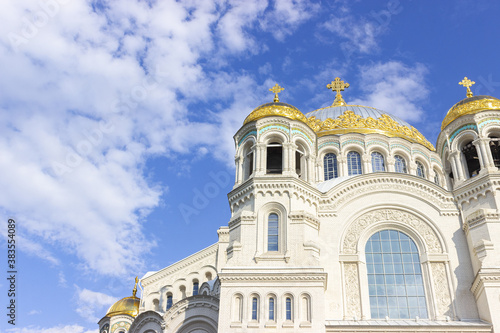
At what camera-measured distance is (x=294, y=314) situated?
17.3m

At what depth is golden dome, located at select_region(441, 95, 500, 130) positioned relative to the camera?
887 inches

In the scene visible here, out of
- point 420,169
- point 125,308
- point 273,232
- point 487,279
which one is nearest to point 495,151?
point 420,169

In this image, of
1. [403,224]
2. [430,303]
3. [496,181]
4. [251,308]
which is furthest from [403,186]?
[251,308]

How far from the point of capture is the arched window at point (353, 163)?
28.4m

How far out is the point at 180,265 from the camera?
3056 cm

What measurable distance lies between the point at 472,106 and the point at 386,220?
6.17 metres

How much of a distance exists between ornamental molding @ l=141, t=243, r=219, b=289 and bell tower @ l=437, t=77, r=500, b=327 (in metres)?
12.6

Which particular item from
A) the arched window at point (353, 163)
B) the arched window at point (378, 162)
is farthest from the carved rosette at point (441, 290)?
the arched window at point (353, 163)

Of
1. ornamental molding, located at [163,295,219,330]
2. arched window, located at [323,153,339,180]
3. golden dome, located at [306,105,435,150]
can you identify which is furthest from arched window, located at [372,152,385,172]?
ornamental molding, located at [163,295,219,330]

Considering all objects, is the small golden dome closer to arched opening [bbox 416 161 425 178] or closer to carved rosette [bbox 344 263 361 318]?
carved rosette [bbox 344 263 361 318]

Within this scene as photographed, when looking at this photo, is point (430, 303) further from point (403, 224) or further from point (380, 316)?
point (403, 224)

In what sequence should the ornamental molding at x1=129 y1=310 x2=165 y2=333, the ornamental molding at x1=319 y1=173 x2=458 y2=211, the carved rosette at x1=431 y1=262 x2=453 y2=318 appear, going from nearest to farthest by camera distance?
the carved rosette at x1=431 y1=262 x2=453 y2=318 → the ornamental molding at x1=319 y1=173 x2=458 y2=211 → the ornamental molding at x1=129 y1=310 x2=165 y2=333

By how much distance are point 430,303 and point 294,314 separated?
16.6 ft

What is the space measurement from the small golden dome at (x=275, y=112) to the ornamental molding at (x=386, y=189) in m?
3.40
